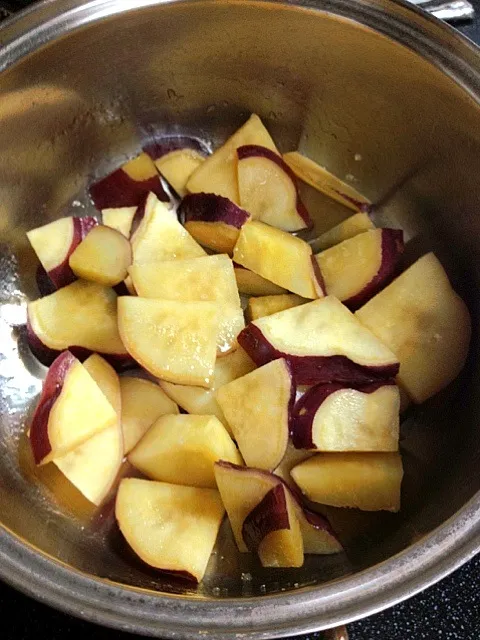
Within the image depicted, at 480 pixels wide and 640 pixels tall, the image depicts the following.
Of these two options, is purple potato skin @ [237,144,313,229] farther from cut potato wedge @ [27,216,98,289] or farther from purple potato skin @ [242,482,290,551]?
purple potato skin @ [242,482,290,551]

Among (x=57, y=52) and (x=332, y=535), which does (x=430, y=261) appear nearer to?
(x=332, y=535)

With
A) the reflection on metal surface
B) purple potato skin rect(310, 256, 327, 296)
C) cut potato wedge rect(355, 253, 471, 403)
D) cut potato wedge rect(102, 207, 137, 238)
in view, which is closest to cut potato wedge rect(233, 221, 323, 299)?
purple potato skin rect(310, 256, 327, 296)

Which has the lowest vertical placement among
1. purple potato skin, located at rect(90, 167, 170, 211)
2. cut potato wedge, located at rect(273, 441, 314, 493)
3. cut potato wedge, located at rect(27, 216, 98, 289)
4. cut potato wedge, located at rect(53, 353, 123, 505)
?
cut potato wedge, located at rect(273, 441, 314, 493)

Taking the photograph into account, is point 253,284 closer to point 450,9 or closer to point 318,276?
point 318,276

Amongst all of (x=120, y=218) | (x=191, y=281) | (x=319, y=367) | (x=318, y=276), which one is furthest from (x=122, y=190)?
(x=319, y=367)

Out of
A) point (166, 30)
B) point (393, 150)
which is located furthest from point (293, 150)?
point (166, 30)
